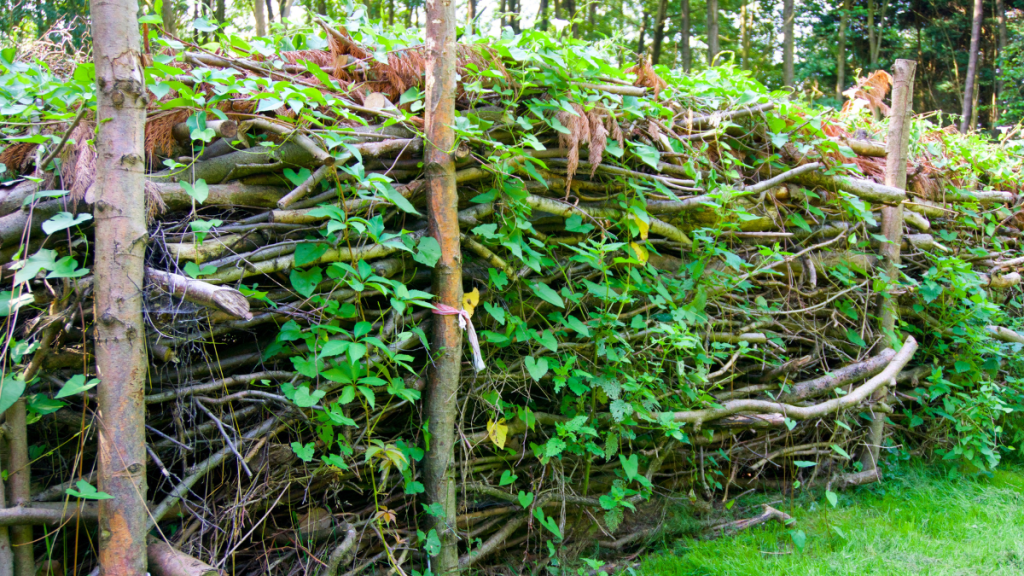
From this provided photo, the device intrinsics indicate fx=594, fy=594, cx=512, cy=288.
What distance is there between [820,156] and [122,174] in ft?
11.5

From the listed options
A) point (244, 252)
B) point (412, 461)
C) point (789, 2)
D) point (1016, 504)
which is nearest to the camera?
point (244, 252)

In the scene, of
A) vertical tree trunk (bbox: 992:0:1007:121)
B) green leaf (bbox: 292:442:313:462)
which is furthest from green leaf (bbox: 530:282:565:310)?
vertical tree trunk (bbox: 992:0:1007:121)

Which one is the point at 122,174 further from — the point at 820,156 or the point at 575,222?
the point at 820,156

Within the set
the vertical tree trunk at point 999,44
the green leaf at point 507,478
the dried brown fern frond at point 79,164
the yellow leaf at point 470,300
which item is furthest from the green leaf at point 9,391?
the vertical tree trunk at point 999,44

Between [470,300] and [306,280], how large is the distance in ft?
2.11

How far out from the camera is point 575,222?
2699 millimetres

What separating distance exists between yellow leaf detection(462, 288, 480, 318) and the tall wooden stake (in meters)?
2.86

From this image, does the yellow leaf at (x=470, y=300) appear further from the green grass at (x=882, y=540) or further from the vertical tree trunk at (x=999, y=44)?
the vertical tree trunk at (x=999, y=44)

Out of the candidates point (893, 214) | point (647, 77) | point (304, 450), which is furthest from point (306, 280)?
point (893, 214)

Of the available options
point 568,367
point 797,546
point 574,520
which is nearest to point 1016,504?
point 797,546

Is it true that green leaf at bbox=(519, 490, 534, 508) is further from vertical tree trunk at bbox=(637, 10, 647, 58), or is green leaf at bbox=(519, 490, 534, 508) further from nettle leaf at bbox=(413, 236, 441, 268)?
vertical tree trunk at bbox=(637, 10, 647, 58)

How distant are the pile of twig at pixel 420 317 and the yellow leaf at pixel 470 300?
0.10ft

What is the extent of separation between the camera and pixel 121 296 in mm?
1640

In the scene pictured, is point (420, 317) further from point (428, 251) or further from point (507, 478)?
point (507, 478)
